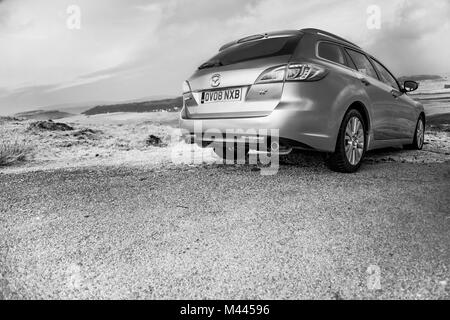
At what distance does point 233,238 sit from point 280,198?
1128 millimetres

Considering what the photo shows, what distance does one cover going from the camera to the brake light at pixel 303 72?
165 inches

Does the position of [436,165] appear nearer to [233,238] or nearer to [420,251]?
[420,251]

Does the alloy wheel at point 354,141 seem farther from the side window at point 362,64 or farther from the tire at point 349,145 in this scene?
the side window at point 362,64

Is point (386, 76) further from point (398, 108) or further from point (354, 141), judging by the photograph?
point (354, 141)

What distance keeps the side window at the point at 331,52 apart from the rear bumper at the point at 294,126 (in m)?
0.78

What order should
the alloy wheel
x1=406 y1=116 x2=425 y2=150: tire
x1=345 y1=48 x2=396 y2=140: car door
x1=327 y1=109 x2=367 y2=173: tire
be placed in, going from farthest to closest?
1. x1=406 y1=116 x2=425 y2=150: tire
2. x1=345 y1=48 x2=396 y2=140: car door
3. the alloy wheel
4. x1=327 y1=109 x2=367 y2=173: tire

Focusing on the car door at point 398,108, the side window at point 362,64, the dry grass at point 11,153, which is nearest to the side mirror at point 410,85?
the car door at point 398,108

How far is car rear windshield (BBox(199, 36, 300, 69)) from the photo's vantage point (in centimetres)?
439

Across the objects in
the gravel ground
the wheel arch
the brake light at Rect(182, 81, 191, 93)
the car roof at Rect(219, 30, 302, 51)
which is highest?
the car roof at Rect(219, 30, 302, 51)

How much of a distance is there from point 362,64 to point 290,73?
2.06 metres

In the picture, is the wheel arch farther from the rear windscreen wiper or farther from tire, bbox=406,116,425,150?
tire, bbox=406,116,425,150

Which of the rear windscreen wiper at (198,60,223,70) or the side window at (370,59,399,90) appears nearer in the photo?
the rear windscreen wiper at (198,60,223,70)

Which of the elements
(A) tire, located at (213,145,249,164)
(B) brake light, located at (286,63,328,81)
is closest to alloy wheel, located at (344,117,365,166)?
(B) brake light, located at (286,63,328,81)

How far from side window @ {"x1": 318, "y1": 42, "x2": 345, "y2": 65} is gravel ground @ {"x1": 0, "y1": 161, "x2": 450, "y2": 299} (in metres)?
1.42
